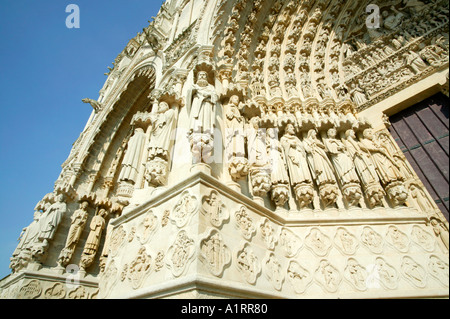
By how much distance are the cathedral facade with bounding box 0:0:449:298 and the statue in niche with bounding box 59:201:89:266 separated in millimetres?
35

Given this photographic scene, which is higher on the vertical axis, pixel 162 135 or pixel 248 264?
pixel 162 135

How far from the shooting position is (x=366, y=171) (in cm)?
322

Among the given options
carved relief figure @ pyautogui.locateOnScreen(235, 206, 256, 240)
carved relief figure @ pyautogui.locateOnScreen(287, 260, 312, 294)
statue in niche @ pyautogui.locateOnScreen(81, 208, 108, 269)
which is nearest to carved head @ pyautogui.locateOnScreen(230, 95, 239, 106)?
carved relief figure @ pyautogui.locateOnScreen(235, 206, 256, 240)

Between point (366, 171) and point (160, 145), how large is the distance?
2835 millimetres

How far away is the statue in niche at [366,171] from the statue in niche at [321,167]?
376 millimetres

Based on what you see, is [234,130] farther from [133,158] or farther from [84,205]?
[84,205]

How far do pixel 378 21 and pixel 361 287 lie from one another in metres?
5.43

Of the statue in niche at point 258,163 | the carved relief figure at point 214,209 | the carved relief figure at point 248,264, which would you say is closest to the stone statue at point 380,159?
the statue in niche at point 258,163

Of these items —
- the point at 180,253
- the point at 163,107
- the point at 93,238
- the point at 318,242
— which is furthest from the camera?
the point at 93,238

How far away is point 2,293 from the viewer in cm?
488

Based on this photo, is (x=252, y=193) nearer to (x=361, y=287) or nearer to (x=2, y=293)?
(x=361, y=287)

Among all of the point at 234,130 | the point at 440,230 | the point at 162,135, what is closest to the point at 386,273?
the point at 440,230

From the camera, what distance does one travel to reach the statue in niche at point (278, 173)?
311 centimetres
